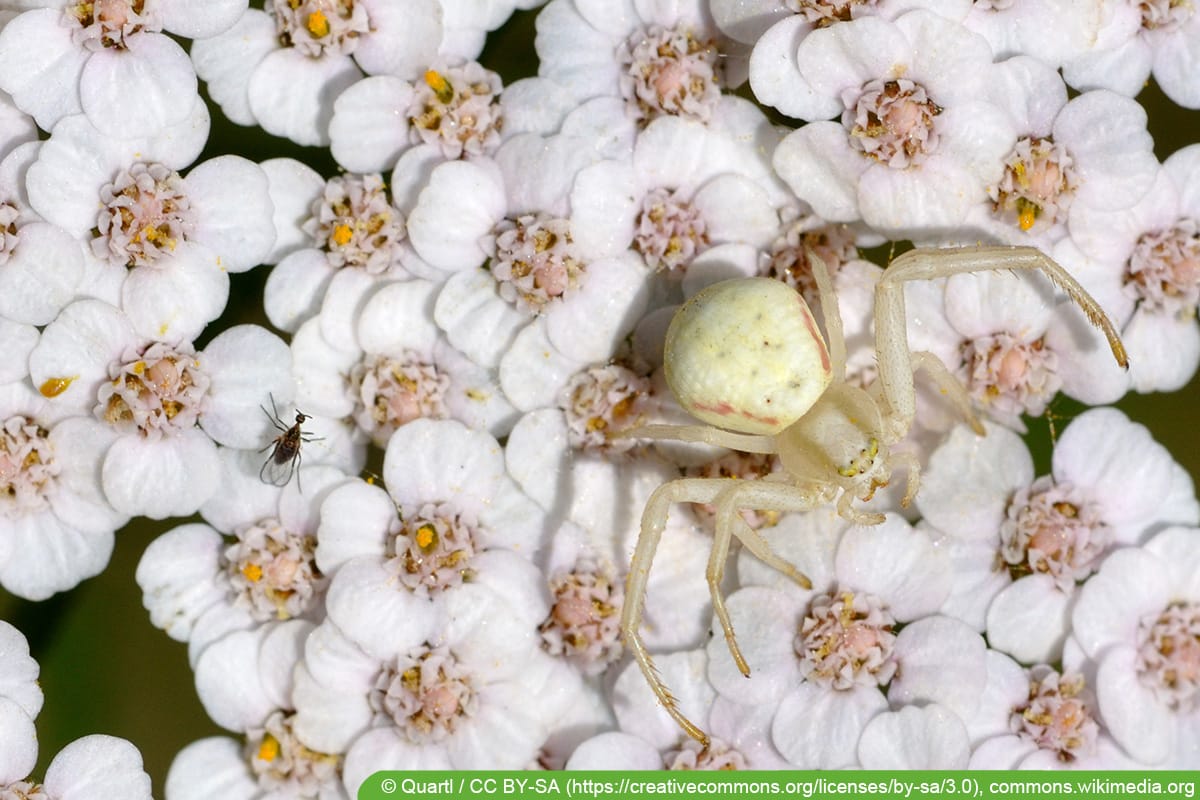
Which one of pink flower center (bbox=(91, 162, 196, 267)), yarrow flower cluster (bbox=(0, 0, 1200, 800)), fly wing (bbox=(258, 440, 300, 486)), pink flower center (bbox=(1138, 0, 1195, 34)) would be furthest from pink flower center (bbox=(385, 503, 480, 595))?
pink flower center (bbox=(1138, 0, 1195, 34))

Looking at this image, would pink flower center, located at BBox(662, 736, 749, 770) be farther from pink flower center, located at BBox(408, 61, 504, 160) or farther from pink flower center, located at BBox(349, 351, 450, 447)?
pink flower center, located at BBox(408, 61, 504, 160)

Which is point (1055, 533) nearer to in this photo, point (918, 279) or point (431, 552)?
point (918, 279)

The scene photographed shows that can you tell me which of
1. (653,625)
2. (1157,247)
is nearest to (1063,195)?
(1157,247)

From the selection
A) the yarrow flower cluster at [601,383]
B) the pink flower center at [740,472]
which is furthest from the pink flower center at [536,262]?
the pink flower center at [740,472]

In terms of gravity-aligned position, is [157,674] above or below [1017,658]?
below

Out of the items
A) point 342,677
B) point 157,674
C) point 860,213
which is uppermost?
point 860,213

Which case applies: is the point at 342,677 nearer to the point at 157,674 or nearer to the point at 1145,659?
the point at 157,674
